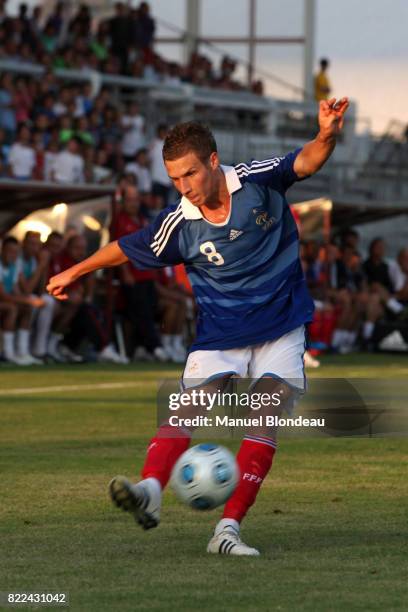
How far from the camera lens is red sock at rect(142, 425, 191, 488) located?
276 inches

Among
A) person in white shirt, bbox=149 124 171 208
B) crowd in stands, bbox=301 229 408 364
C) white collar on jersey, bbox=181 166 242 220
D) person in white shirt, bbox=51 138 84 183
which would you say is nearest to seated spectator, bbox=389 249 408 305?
crowd in stands, bbox=301 229 408 364

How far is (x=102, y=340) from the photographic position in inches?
870

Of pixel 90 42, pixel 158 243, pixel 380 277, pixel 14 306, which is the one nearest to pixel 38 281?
pixel 14 306

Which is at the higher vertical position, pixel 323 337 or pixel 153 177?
pixel 153 177

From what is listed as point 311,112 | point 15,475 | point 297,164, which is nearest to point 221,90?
point 311,112

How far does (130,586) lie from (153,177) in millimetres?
21215

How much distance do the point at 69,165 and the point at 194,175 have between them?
58.1 feet

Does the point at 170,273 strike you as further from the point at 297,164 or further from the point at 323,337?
the point at 297,164

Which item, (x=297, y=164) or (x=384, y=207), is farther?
(x=384, y=207)

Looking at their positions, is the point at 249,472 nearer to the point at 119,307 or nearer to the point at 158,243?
the point at 158,243

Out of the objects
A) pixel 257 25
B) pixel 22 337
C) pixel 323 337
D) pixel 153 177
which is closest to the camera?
pixel 22 337

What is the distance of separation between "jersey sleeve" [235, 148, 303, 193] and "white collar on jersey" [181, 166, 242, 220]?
0.04 meters

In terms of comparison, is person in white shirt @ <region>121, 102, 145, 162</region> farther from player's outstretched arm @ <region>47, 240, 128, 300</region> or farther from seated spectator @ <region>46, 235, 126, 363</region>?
player's outstretched arm @ <region>47, 240, 128, 300</region>

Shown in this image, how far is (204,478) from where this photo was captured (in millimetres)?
6867
